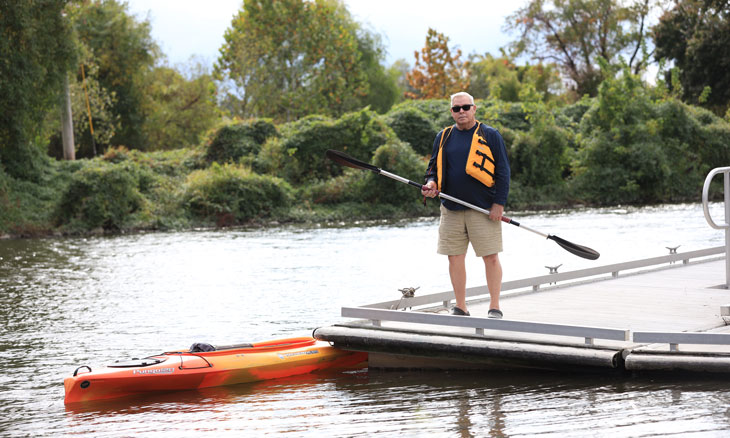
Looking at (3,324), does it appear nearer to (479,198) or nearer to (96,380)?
(96,380)

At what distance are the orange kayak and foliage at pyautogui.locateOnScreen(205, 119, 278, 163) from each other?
26.7m

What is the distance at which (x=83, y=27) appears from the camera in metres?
41.2

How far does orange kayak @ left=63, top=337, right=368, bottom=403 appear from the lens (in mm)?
6652

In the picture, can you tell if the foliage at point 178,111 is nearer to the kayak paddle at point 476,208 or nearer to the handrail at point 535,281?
the handrail at point 535,281

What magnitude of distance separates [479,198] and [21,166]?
25299 millimetres

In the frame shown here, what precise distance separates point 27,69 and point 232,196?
23.5 ft

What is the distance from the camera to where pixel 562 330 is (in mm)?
6160

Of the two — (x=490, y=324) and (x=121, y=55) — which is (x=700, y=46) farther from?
(x=490, y=324)

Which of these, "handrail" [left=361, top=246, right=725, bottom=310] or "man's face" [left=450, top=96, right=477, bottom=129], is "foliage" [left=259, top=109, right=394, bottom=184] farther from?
"man's face" [left=450, top=96, right=477, bottom=129]

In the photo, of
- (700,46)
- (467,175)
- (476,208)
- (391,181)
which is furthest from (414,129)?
(476,208)

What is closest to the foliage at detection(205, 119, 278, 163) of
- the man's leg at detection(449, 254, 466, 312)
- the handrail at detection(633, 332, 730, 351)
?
the man's leg at detection(449, 254, 466, 312)

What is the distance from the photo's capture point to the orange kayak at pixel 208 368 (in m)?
6.65

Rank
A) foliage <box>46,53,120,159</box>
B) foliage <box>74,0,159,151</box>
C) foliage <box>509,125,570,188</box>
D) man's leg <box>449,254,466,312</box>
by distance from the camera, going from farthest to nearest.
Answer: foliage <box>74,0,159,151</box>
foliage <box>46,53,120,159</box>
foliage <box>509,125,570,188</box>
man's leg <box>449,254,466,312</box>

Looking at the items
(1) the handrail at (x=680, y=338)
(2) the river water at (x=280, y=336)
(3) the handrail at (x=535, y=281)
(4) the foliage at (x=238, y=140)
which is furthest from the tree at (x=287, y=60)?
(1) the handrail at (x=680, y=338)
